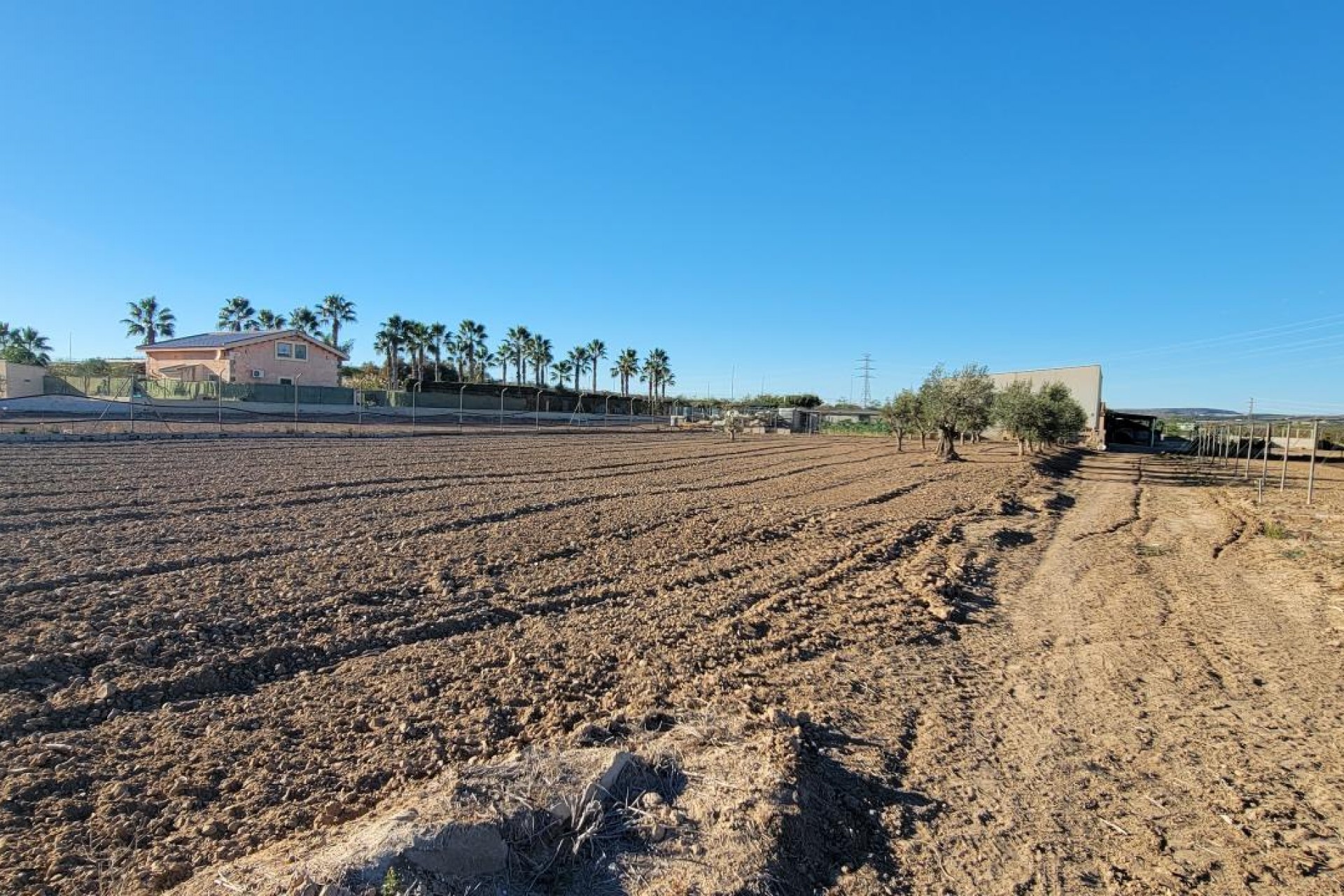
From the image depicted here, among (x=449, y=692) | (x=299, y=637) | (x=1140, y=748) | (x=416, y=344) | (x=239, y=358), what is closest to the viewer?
(x=1140, y=748)

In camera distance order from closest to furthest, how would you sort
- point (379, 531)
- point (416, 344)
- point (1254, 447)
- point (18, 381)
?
point (379, 531)
point (18, 381)
point (1254, 447)
point (416, 344)

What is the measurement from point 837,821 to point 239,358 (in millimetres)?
53091

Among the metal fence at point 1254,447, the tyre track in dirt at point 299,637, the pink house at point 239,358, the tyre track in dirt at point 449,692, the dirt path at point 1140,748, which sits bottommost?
the dirt path at point 1140,748

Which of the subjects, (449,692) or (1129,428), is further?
(1129,428)

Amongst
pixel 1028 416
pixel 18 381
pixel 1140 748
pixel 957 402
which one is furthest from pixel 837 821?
pixel 18 381

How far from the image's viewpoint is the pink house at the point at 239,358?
46.3 m

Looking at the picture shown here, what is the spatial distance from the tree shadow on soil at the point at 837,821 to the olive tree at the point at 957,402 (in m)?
25.1

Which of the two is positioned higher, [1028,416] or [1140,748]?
[1028,416]

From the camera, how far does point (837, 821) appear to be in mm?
3324

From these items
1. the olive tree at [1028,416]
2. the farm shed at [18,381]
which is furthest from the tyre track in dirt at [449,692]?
the farm shed at [18,381]

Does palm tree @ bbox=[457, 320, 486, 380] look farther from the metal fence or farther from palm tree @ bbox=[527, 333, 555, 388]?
the metal fence

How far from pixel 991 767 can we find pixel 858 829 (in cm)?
111

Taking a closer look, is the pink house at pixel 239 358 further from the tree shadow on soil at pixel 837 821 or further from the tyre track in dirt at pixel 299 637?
the tree shadow on soil at pixel 837 821

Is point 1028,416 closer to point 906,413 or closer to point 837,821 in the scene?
point 906,413
